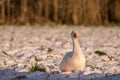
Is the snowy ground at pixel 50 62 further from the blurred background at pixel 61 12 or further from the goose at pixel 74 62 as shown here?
the blurred background at pixel 61 12

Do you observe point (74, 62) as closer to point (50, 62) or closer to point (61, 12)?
point (50, 62)

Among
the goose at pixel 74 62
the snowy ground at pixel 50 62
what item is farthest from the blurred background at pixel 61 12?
the goose at pixel 74 62

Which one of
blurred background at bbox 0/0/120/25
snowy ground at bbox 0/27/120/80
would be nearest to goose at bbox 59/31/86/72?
snowy ground at bbox 0/27/120/80

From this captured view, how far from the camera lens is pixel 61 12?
26266 mm

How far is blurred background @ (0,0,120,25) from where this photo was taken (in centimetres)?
2525

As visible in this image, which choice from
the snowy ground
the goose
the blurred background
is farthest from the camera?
the blurred background

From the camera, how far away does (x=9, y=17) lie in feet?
86.5

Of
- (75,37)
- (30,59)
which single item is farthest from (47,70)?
(30,59)

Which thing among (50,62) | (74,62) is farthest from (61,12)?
(74,62)

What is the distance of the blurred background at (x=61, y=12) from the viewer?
994 inches

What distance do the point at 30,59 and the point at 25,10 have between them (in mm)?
14903

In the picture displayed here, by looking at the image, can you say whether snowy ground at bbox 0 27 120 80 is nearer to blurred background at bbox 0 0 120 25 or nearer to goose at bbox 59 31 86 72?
goose at bbox 59 31 86 72

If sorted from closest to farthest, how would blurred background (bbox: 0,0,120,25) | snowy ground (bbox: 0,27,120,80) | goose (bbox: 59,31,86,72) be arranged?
snowy ground (bbox: 0,27,120,80) < goose (bbox: 59,31,86,72) < blurred background (bbox: 0,0,120,25)

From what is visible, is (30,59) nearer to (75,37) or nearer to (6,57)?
(6,57)
